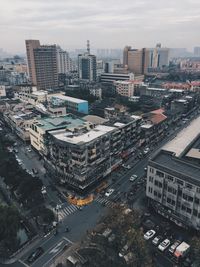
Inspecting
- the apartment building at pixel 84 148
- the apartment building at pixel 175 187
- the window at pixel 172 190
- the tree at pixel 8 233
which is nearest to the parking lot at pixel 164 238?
the apartment building at pixel 175 187

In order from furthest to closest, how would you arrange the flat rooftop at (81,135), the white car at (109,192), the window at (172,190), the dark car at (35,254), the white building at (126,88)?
the white building at (126,88)
the white car at (109,192)
the flat rooftop at (81,135)
the window at (172,190)
the dark car at (35,254)

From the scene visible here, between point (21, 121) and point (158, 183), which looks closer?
point (158, 183)

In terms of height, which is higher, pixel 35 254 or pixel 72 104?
pixel 72 104

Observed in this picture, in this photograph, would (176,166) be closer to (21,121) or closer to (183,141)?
(183,141)

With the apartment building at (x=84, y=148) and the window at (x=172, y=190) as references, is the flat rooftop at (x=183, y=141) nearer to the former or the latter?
the window at (x=172, y=190)

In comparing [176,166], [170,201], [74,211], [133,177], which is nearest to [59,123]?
[133,177]

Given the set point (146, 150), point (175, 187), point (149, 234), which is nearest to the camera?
point (149, 234)

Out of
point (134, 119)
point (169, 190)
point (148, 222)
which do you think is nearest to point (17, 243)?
point (148, 222)
